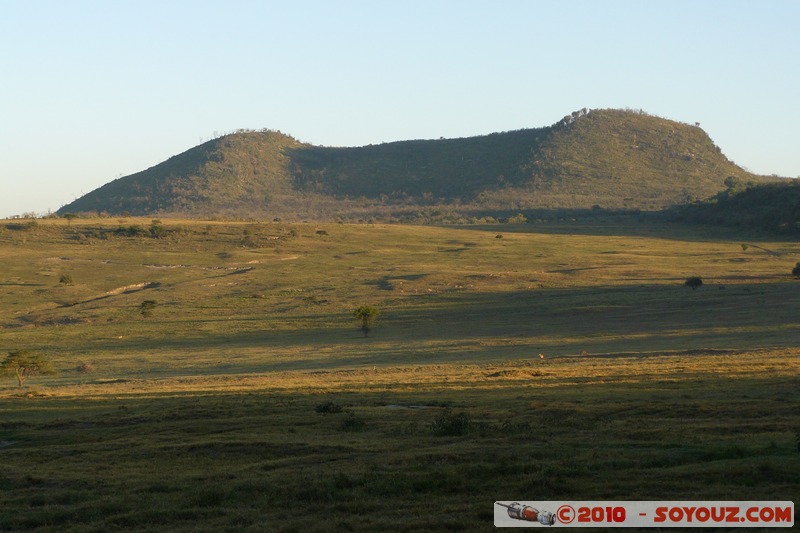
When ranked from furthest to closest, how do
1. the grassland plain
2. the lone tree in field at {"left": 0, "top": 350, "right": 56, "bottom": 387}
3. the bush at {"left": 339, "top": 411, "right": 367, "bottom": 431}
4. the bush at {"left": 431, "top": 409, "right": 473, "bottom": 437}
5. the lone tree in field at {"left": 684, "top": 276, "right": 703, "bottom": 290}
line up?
the lone tree in field at {"left": 684, "top": 276, "right": 703, "bottom": 290} → the lone tree in field at {"left": 0, "top": 350, "right": 56, "bottom": 387} → the bush at {"left": 339, "top": 411, "right": 367, "bottom": 431} → the bush at {"left": 431, "top": 409, "right": 473, "bottom": 437} → the grassland plain

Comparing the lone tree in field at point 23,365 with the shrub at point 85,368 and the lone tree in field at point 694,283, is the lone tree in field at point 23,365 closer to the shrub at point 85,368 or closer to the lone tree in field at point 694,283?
the shrub at point 85,368

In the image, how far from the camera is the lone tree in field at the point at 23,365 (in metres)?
51.0

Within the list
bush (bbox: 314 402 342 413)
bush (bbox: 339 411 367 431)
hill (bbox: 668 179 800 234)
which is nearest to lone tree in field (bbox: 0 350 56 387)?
bush (bbox: 314 402 342 413)

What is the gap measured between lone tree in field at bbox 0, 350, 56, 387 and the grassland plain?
114cm

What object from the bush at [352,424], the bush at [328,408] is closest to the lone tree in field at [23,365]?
the bush at [328,408]

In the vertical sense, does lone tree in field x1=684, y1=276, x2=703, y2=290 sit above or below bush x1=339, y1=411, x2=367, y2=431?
below

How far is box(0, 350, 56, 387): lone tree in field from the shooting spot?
51031 millimetres

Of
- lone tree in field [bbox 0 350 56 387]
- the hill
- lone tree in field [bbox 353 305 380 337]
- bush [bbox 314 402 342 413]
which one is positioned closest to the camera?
bush [bbox 314 402 342 413]

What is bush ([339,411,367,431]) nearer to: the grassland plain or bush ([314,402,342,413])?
the grassland plain

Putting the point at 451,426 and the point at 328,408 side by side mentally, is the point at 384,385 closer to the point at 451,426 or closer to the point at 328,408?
the point at 328,408

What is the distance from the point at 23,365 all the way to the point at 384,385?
22647 mm

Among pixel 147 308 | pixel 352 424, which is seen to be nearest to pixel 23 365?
pixel 147 308

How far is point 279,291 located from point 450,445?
243 feet

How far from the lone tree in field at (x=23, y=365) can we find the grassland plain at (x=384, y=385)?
1.14m
